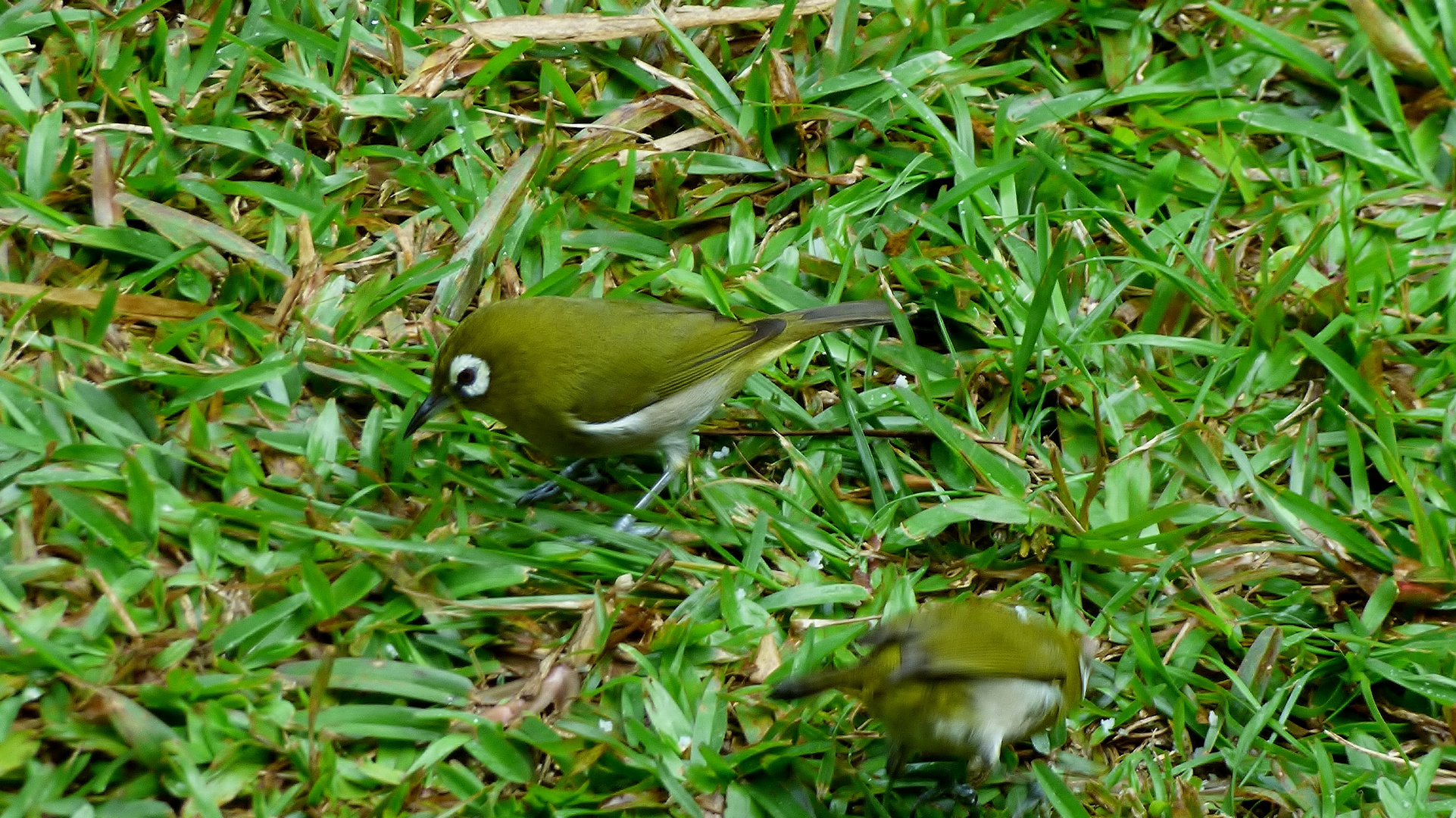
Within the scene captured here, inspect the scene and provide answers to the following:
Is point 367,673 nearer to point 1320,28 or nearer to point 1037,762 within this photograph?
point 1037,762

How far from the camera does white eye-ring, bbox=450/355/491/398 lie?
4.45 meters

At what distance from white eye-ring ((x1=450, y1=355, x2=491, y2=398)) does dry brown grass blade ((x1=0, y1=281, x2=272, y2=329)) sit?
844mm

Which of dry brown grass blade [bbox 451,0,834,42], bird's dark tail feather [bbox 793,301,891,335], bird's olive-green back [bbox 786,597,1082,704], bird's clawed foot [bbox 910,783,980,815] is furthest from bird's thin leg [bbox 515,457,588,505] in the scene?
dry brown grass blade [bbox 451,0,834,42]

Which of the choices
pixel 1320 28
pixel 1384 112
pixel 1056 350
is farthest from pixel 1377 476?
pixel 1320 28

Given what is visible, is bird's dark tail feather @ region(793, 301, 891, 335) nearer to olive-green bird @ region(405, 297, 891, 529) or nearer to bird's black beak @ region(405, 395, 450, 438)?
olive-green bird @ region(405, 297, 891, 529)

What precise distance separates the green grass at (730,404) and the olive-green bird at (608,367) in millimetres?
245

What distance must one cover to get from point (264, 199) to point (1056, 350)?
306 centimetres

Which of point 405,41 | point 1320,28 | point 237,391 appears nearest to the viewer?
point 237,391

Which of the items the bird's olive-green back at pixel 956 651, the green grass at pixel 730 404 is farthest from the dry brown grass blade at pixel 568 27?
the bird's olive-green back at pixel 956 651

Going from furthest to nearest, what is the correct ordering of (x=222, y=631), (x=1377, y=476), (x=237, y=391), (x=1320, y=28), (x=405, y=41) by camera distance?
(x=1320, y=28) < (x=405, y=41) < (x=1377, y=476) < (x=237, y=391) < (x=222, y=631)

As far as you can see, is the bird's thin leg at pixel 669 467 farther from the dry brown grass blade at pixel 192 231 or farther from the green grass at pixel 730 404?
the dry brown grass blade at pixel 192 231

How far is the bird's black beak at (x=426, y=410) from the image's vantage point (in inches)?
176

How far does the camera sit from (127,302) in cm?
470

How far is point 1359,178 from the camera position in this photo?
18.8 ft
